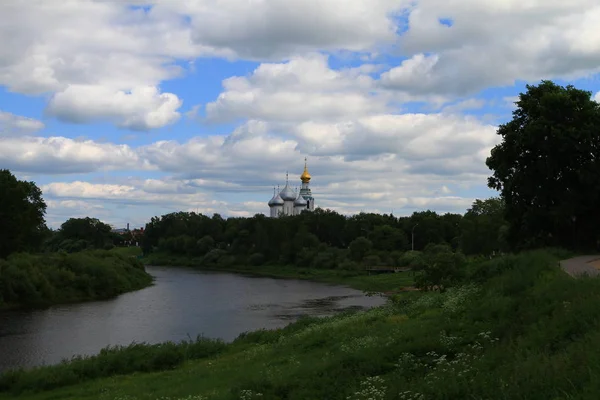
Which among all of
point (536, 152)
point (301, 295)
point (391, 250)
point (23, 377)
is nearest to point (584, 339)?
point (23, 377)

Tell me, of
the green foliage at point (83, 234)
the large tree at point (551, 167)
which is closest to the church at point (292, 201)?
the green foliage at point (83, 234)

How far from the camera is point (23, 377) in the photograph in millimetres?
21156

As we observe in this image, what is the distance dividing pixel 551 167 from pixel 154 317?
3038 cm

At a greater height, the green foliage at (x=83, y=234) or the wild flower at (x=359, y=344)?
the green foliage at (x=83, y=234)

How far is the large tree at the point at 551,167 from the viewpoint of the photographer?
28.9m

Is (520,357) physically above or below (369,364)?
above

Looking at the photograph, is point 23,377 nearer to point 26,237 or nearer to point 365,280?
point 26,237

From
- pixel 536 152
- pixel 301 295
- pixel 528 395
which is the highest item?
pixel 536 152

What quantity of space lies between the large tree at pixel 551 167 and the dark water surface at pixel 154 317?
1761 cm

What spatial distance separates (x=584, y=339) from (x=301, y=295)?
56435mm

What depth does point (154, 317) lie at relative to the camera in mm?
45094

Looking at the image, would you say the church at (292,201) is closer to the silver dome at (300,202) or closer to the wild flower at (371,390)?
the silver dome at (300,202)

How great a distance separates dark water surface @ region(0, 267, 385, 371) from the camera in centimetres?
3297

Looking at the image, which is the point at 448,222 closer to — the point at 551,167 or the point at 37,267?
the point at 37,267
